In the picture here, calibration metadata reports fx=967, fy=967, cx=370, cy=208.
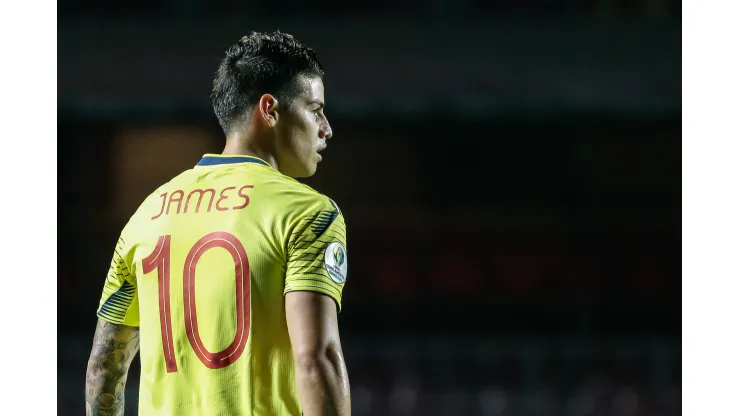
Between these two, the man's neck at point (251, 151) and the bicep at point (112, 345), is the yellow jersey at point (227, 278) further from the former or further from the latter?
the bicep at point (112, 345)

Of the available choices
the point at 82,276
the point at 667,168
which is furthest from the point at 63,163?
the point at 667,168

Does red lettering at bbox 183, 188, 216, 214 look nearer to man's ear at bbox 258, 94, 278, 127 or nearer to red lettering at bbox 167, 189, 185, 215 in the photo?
red lettering at bbox 167, 189, 185, 215

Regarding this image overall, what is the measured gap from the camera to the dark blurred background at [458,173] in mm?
8703

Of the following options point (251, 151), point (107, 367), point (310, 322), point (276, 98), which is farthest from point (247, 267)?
point (107, 367)

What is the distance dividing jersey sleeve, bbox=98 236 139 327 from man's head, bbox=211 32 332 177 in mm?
352

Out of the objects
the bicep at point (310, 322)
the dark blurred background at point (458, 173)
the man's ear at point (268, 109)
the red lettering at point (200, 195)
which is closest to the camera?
the bicep at point (310, 322)

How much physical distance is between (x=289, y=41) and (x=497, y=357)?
24.3ft

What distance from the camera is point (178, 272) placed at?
188 centimetres

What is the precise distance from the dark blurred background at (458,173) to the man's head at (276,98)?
6.30 meters

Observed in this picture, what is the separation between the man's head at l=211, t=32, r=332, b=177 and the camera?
6.61 feet

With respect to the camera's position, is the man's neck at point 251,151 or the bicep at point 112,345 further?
the bicep at point 112,345

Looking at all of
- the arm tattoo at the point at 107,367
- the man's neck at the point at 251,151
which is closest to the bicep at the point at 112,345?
the arm tattoo at the point at 107,367

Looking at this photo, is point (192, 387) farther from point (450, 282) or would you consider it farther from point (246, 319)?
point (450, 282)

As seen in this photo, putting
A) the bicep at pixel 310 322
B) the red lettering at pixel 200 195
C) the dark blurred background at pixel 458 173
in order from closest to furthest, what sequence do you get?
the bicep at pixel 310 322 → the red lettering at pixel 200 195 → the dark blurred background at pixel 458 173
